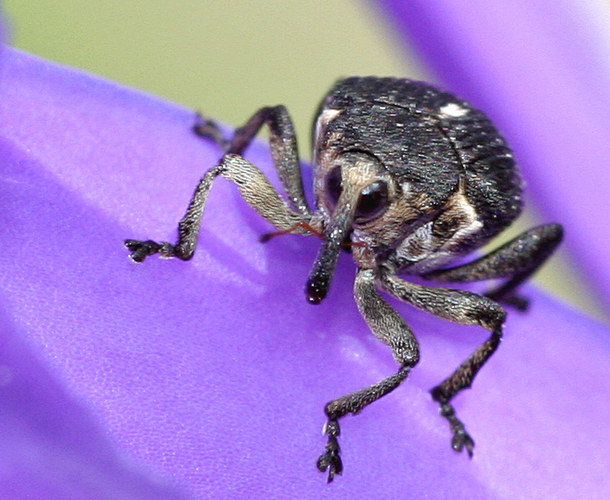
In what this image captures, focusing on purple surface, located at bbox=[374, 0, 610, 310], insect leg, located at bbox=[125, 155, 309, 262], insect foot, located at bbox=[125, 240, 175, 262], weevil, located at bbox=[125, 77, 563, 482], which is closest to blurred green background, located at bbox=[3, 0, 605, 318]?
purple surface, located at bbox=[374, 0, 610, 310]

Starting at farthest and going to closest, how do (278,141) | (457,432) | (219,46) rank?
1. (219,46)
2. (278,141)
3. (457,432)

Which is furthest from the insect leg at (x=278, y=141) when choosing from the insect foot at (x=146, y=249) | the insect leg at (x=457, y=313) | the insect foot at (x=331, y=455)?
the insect foot at (x=331, y=455)

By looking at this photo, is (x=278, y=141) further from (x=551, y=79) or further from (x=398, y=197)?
(x=551, y=79)

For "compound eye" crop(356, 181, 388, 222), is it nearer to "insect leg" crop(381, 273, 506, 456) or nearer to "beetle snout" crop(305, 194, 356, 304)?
"beetle snout" crop(305, 194, 356, 304)

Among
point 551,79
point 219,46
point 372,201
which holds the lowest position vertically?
point 219,46

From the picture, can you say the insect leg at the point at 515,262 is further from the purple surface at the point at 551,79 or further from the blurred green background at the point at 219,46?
the blurred green background at the point at 219,46

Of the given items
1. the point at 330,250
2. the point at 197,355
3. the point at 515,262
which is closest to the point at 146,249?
the point at 197,355

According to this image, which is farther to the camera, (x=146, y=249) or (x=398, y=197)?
(x=398, y=197)
